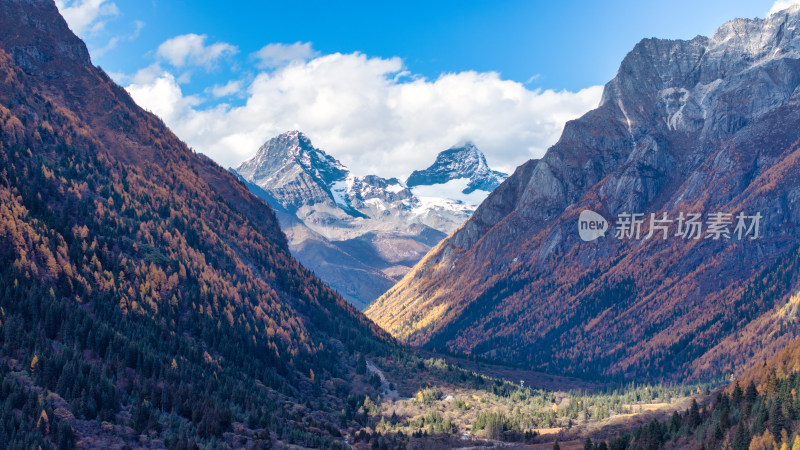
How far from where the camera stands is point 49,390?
357ft

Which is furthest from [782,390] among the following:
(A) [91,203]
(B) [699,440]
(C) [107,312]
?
(A) [91,203]

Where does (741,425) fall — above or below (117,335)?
below

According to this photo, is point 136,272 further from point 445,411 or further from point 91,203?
point 445,411

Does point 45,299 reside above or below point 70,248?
below

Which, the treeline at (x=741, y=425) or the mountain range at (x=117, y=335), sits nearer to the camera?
the treeline at (x=741, y=425)

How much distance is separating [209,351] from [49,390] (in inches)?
2303

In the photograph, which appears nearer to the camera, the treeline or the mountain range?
the treeline

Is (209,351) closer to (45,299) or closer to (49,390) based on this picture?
(45,299)

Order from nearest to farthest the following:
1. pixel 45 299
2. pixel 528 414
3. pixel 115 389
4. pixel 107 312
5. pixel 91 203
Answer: pixel 115 389, pixel 45 299, pixel 107 312, pixel 91 203, pixel 528 414

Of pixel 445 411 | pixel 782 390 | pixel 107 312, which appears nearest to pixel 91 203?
pixel 107 312

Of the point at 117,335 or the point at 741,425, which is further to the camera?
the point at 117,335

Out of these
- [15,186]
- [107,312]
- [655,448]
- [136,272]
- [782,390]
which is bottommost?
[655,448]

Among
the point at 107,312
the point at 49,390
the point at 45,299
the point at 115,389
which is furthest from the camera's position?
the point at 107,312

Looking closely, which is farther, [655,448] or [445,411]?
[445,411]
